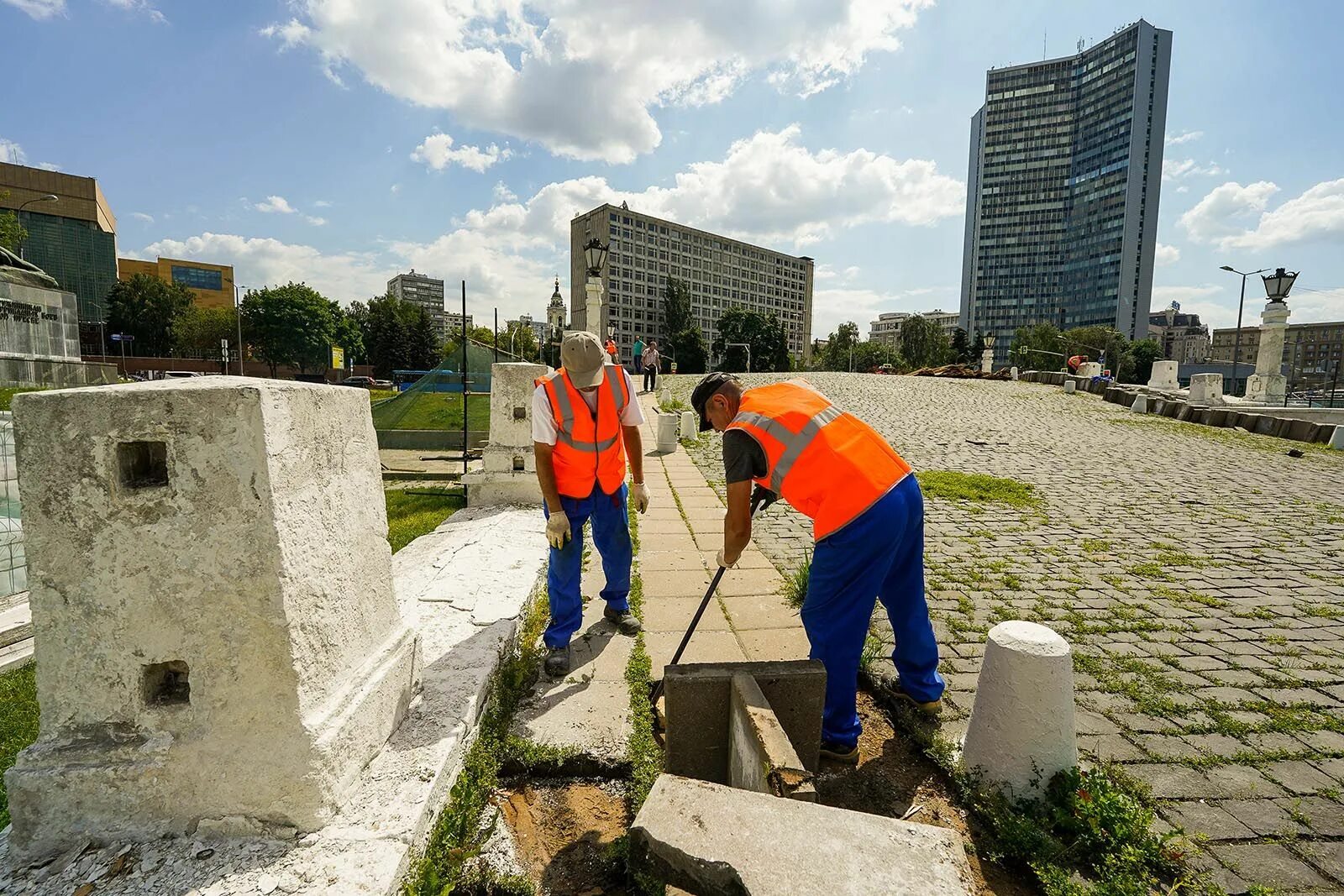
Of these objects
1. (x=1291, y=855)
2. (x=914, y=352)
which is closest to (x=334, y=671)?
(x=1291, y=855)

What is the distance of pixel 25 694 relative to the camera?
3016mm

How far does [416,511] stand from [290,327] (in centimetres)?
5116

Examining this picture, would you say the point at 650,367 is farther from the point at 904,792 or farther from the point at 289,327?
the point at 289,327

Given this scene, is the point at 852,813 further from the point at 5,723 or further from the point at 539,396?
the point at 5,723

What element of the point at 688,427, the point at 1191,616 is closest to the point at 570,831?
the point at 1191,616

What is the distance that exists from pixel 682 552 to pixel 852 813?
155 inches

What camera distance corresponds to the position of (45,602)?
152 cm

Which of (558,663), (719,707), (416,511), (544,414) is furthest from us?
(416,511)

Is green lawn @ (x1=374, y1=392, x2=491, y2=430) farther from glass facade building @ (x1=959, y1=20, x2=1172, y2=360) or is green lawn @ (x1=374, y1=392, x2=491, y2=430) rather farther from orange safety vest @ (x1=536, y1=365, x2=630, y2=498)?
glass facade building @ (x1=959, y1=20, x2=1172, y2=360)

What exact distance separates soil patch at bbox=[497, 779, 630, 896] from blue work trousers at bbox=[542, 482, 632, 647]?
981 mm

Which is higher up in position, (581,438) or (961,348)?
(961,348)

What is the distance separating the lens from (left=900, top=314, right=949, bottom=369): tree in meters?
73.6

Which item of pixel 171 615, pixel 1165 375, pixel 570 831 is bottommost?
pixel 570 831

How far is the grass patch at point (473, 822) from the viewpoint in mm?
1795
